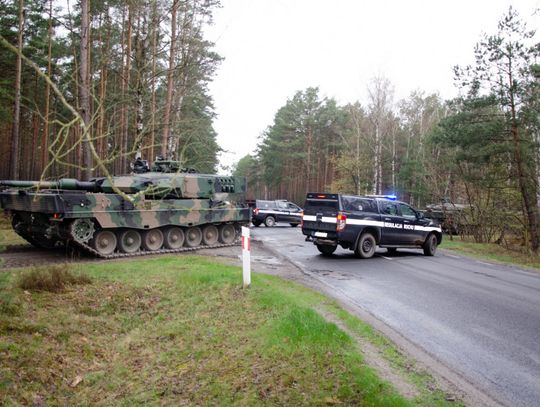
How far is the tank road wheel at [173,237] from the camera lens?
14586 millimetres

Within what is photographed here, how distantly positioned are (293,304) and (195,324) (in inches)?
53.6

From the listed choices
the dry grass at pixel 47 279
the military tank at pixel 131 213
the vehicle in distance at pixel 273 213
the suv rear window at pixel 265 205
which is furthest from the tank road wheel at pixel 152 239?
the suv rear window at pixel 265 205

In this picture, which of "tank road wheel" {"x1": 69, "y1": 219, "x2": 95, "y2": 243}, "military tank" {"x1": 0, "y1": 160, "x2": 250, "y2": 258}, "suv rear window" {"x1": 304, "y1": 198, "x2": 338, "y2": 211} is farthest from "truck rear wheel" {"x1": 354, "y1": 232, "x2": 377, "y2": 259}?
"tank road wheel" {"x1": 69, "y1": 219, "x2": 95, "y2": 243}

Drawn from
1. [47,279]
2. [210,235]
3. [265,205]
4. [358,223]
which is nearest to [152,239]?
[210,235]

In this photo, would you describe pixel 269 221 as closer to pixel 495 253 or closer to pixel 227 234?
pixel 227 234

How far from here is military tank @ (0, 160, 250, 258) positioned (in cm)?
1196

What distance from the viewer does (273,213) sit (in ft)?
94.1

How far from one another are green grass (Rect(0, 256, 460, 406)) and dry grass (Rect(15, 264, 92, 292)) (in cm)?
20

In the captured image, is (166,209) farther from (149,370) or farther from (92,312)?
(149,370)

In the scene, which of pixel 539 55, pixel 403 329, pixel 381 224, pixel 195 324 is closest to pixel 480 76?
pixel 539 55

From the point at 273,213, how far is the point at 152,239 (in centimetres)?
1497

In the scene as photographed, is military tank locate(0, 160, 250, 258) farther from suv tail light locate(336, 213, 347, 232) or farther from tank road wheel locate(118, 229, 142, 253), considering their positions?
suv tail light locate(336, 213, 347, 232)

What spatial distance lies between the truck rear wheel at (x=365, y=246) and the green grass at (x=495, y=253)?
5162 mm

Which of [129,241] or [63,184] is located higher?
[63,184]
